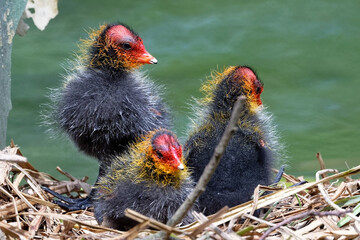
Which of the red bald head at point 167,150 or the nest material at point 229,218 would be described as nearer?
the nest material at point 229,218

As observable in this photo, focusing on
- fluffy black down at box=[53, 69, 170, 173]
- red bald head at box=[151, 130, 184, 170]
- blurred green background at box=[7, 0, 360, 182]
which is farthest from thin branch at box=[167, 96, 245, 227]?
blurred green background at box=[7, 0, 360, 182]

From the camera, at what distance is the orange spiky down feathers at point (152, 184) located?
1.72 metres

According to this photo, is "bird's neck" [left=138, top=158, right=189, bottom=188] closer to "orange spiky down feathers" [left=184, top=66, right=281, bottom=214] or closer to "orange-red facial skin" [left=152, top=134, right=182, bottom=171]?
"orange-red facial skin" [left=152, top=134, right=182, bottom=171]

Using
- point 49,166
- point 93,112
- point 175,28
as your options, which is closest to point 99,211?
point 93,112

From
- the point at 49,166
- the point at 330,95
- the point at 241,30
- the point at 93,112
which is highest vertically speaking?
→ the point at 241,30

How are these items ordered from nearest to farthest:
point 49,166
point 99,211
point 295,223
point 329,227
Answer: point 329,227 → point 295,223 → point 99,211 → point 49,166

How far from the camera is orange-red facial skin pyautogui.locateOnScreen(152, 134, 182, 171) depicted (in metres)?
1.70

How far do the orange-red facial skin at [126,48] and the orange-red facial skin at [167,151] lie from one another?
17.0 inches

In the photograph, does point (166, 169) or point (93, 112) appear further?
point (93, 112)

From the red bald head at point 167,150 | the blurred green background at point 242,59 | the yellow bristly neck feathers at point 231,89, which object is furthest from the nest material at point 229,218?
the blurred green background at point 242,59

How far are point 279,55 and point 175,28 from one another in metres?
0.55

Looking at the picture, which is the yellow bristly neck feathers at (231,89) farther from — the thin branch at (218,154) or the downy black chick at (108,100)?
the thin branch at (218,154)

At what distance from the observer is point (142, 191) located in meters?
1.73

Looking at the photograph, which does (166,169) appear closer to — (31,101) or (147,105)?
(147,105)
